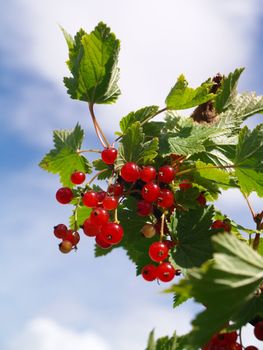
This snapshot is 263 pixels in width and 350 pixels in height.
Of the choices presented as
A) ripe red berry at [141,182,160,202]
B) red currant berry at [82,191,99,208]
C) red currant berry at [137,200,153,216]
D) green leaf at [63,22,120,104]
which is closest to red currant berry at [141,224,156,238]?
red currant berry at [137,200,153,216]

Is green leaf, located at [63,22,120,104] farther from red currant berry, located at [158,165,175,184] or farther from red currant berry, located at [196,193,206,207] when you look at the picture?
red currant berry, located at [196,193,206,207]

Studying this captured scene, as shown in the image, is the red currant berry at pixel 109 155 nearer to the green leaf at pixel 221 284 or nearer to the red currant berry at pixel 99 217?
the red currant berry at pixel 99 217

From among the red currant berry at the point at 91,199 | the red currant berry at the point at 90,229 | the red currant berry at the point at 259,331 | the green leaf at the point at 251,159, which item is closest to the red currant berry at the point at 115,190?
the red currant berry at the point at 91,199

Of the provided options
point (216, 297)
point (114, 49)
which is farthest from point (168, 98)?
point (216, 297)

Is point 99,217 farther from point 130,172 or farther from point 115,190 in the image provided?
point 130,172

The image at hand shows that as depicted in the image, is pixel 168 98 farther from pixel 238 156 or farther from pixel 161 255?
pixel 161 255
